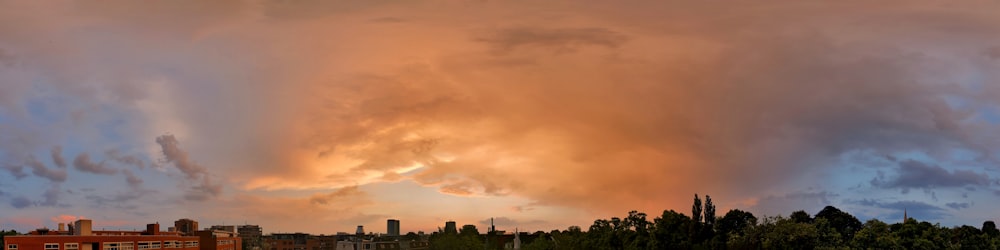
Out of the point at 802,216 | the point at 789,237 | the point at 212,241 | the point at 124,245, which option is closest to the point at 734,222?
the point at 802,216

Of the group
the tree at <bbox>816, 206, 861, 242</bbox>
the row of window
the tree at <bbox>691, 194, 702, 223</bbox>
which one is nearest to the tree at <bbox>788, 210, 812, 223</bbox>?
the tree at <bbox>816, 206, 861, 242</bbox>

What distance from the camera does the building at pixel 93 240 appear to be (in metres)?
118

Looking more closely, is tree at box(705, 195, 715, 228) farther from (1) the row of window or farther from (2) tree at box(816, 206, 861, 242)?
(1) the row of window

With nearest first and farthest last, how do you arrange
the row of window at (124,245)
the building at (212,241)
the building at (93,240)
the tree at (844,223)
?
the building at (93,240) → the row of window at (124,245) → the tree at (844,223) → the building at (212,241)

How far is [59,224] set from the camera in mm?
139875

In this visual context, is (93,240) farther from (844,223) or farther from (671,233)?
(844,223)

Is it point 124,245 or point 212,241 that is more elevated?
point 124,245

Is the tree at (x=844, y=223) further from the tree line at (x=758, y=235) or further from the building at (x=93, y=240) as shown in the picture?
the building at (x=93, y=240)

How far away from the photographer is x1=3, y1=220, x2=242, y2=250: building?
118m

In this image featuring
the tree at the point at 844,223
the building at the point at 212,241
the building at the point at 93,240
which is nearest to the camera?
the building at the point at 93,240

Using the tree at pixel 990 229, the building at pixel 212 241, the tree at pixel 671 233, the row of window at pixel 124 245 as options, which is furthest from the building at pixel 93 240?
the tree at pixel 990 229

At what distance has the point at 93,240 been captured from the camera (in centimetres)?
12412

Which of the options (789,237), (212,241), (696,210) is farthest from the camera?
(212,241)

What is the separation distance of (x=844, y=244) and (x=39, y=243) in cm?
9868
